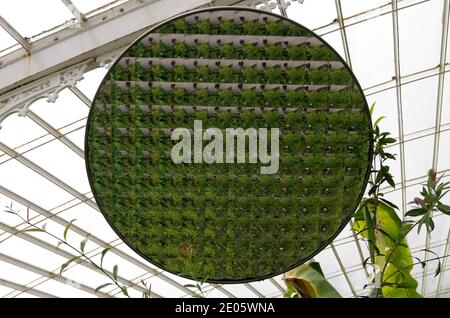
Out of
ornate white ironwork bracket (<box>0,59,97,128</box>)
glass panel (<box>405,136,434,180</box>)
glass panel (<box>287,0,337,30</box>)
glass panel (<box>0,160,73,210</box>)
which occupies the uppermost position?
glass panel (<box>405,136,434,180</box>)

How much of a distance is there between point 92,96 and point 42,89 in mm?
3389

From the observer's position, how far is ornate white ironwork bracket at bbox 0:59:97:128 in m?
8.80

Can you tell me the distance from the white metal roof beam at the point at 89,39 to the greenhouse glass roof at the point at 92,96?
0.5 inches

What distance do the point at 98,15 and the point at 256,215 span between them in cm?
661

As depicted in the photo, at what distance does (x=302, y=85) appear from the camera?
109 inches

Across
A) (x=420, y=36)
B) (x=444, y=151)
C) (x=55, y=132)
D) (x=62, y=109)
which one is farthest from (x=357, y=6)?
(x=444, y=151)

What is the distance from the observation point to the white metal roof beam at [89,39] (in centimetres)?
857

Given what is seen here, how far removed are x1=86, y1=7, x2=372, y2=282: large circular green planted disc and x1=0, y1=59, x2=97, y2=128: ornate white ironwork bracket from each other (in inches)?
242

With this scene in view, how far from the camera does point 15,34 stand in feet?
29.1

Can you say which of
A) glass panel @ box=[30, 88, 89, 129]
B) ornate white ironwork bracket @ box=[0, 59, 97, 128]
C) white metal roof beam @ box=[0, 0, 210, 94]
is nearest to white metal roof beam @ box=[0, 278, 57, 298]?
glass panel @ box=[30, 88, 89, 129]

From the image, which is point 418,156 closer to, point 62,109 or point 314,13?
point 314,13

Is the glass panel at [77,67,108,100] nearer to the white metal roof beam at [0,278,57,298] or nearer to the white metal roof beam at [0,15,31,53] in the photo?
the white metal roof beam at [0,15,31,53]

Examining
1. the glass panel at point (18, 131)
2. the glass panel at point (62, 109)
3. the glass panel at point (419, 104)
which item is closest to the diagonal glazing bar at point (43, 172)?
the glass panel at point (18, 131)
